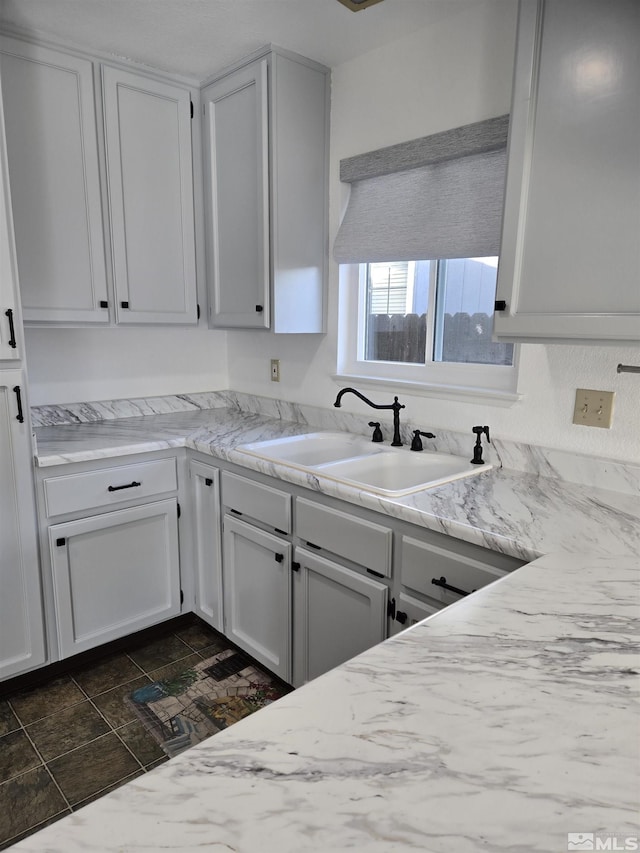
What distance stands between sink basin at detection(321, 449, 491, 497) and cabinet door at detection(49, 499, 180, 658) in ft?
2.82

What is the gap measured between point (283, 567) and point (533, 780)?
1.45 metres

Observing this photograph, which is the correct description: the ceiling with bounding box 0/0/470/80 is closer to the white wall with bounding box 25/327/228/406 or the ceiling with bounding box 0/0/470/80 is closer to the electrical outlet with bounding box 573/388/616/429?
the white wall with bounding box 25/327/228/406

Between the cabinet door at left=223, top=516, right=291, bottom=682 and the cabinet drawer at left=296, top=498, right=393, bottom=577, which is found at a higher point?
the cabinet drawer at left=296, top=498, right=393, bottom=577

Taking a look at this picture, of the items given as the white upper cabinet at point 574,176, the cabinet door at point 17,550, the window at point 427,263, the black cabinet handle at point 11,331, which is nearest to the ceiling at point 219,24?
the window at point 427,263

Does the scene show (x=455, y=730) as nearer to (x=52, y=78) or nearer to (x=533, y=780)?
(x=533, y=780)

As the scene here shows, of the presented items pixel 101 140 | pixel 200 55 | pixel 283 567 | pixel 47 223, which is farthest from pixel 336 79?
pixel 283 567

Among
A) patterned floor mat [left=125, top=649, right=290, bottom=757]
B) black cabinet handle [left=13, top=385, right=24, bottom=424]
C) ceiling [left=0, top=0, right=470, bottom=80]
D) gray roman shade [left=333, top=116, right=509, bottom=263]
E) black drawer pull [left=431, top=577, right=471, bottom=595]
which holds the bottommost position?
patterned floor mat [left=125, top=649, right=290, bottom=757]

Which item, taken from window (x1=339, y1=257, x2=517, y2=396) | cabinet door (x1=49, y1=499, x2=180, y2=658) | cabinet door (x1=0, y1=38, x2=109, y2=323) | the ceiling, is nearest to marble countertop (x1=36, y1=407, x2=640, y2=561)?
cabinet door (x1=49, y1=499, x2=180, y2=658)

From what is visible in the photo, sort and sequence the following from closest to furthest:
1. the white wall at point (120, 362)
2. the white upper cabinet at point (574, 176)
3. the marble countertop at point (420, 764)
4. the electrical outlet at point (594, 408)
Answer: the marble countertop at point (420, 764), the white upper cabinet at point (574, 176), the electrical outlet at point (594, 408), the white wall at point (120, 362)

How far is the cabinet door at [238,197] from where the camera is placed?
2301 millimetres

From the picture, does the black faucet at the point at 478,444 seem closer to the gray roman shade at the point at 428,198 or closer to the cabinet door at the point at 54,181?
the gray roman shade at the point at 428,198

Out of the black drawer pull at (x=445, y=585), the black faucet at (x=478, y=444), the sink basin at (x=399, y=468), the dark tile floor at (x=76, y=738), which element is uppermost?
the black faucet at (x=478, y=444)

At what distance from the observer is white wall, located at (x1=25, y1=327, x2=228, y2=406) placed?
2557 mm

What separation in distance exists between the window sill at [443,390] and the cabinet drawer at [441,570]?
0.66m
